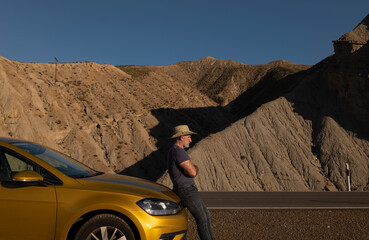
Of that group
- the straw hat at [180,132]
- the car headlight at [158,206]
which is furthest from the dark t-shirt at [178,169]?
the car headlight at [158,206]

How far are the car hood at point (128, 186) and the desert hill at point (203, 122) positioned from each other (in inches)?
750

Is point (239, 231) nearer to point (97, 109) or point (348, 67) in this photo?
point (348, 67)

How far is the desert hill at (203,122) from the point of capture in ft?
84.7

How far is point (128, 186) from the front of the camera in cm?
478

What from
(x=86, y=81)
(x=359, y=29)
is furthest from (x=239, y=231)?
(x=86, y=81)

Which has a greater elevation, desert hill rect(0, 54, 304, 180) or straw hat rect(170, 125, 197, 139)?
desert hill rect(0, 54, 304, 180)

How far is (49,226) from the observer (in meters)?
4.37

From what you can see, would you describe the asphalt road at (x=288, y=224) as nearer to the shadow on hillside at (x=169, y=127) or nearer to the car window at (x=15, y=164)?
the car window at (x=15, y=164)

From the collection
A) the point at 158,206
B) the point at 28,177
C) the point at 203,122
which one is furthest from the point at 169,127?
the point at 28,177

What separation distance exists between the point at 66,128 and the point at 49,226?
117ft

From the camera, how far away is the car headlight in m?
4.48

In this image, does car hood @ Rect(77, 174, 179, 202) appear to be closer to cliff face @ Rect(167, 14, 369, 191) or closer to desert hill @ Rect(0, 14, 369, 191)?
desert hill @ Rect(0, 14, 369, 191)

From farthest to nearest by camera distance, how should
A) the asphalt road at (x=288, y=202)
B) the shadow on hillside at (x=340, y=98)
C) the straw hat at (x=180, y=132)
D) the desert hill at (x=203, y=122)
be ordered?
the shadow on hillside at (x=340, y=98), the desert hill at (x=203, y=122), the asphalt road at (x=288, y=202), the straw hat at (x=180, y=132)

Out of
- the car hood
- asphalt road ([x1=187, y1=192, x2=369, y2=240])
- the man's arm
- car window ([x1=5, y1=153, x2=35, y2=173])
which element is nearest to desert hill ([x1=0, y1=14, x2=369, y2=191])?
asphalt road ([x1=187, y1=192, x2=369, y2=240])
